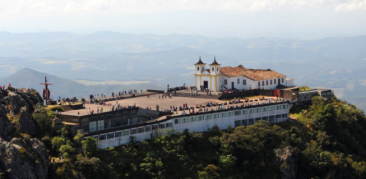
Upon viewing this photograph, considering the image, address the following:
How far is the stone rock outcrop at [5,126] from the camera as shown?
201 feet

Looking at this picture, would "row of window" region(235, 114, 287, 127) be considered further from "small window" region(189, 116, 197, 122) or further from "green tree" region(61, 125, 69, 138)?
"green tree" region(61, 125, 69, 138)

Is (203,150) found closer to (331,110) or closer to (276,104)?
(276,104)

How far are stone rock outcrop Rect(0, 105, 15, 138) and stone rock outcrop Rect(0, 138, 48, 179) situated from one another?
4326mm

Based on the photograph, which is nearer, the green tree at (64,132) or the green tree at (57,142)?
the green tree at (57,142)

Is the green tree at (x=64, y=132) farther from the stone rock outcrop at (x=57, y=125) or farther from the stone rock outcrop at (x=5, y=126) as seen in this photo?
the stone rock outcrop at (x=5, y=126)

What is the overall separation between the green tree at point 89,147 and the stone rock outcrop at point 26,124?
6810 mm

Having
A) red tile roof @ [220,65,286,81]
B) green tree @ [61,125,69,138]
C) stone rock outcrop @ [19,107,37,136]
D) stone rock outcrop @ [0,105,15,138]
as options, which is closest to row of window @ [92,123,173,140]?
green tree @ [61,125,69,138]

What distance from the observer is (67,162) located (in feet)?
196

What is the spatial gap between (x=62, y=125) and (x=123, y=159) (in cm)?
961

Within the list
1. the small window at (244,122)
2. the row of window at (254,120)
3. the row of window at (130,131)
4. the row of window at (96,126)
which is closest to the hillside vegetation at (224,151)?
the row of window at (130,131)

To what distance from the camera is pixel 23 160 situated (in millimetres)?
54375

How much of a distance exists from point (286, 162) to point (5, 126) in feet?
132

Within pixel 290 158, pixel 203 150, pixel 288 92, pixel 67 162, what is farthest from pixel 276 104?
pixel 67 162

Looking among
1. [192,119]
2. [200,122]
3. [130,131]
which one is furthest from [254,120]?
[130,131]
